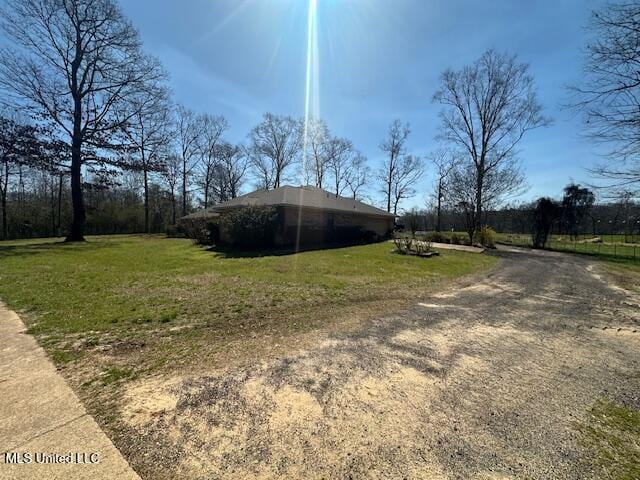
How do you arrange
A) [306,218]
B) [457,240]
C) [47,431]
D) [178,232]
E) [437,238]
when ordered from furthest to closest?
[178,232]
[437,238]
[457,240]
[306,218]
[47,431]

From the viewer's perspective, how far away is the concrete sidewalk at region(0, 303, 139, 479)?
5.98ft

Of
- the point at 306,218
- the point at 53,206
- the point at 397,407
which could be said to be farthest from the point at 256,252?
the point at 53,206

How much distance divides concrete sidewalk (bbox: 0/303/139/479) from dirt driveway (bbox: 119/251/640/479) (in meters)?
0.19

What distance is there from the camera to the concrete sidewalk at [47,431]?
182 centimetres

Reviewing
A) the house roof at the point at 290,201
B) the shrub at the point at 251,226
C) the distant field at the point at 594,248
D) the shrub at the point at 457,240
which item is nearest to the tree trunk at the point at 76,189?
the house roof at the point at 290,201

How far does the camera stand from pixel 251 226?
15.2m

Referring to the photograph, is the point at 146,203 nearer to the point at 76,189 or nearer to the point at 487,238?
the point at 76,189

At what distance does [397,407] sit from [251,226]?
44.4 ft

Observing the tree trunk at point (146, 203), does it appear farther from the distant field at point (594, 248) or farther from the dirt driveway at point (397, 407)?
the distant field at point (594, 248)

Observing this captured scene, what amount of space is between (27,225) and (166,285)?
34.4 m

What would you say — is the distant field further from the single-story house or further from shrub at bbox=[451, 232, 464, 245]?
the single-story house

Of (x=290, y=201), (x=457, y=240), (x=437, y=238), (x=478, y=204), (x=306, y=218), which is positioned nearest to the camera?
(x=290, y=201)

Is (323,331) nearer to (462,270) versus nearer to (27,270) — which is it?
(462,270)

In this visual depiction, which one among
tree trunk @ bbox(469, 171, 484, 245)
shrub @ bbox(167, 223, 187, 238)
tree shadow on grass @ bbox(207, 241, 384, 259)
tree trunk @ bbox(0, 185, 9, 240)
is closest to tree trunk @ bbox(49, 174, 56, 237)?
tree trunk @ bbox(0, 185, 9, 240)
